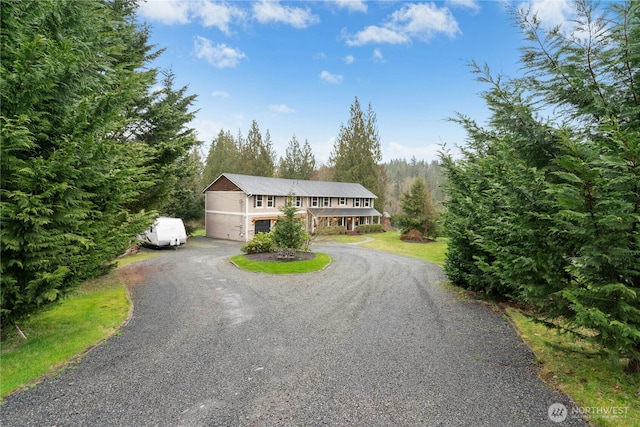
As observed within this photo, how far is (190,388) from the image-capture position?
4719mm

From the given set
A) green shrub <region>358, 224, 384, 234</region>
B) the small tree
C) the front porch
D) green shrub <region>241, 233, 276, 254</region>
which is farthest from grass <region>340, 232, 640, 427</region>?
green shrub <region>358, 224, 384, 234</region>

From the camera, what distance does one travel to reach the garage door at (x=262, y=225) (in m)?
29.1

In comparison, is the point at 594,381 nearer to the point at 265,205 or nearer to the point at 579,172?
the point at 579,172

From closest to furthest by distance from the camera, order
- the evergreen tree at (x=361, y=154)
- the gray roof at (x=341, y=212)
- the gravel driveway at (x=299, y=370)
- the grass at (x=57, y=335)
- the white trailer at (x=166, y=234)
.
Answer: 1. the gravel driveway at (x=299, y=370)
2. the grass at (x=57, y=335)
3. the white trailer at (x=166, y=234)
4. the gray roof at (x=341, y=212)
5. the evergreen tree at (x=361, y=154)

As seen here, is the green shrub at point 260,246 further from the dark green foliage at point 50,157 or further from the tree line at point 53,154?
the dark green foliage at point 50,157

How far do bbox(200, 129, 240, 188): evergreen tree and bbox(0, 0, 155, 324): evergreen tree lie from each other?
143ft

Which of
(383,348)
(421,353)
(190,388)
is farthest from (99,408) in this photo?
(421,353)

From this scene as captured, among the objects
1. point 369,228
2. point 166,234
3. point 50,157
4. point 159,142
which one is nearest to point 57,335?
point 50,157

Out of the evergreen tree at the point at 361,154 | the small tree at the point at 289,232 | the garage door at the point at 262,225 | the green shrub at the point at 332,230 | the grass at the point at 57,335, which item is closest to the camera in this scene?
the grass at the point at 57,335

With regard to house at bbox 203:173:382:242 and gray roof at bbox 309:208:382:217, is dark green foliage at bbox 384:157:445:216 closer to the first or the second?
gray roof at bbox 309:208:382:217

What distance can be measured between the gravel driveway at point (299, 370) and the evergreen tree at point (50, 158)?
1963mm

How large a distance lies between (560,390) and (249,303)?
7783 millimetres

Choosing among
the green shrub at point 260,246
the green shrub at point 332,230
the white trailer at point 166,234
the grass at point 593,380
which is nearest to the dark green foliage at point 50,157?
the grass at point 593,380

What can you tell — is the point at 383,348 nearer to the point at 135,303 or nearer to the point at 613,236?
the point at 613,236
